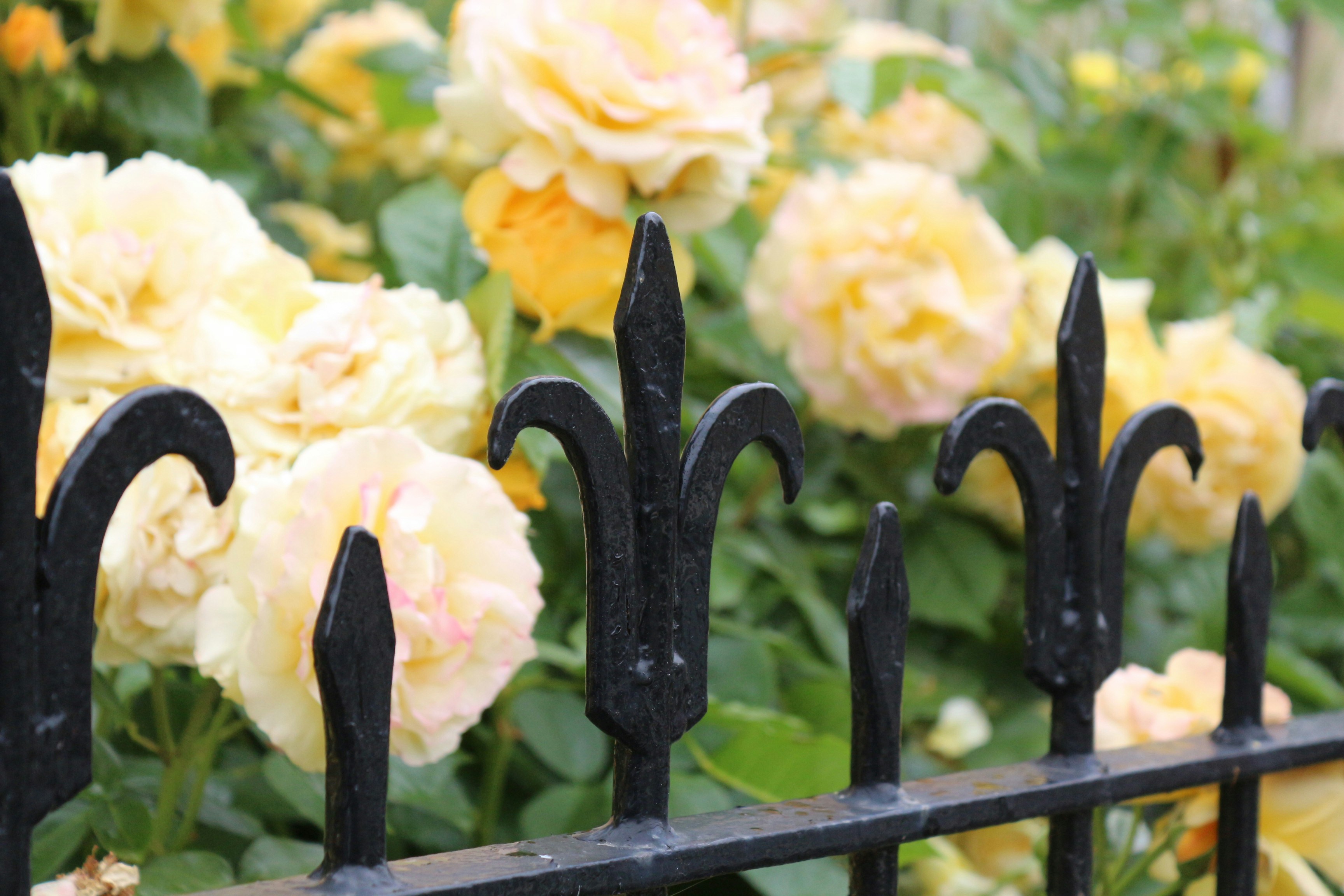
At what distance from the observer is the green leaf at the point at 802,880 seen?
68cm

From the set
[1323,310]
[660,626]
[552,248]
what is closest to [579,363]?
[552,248]

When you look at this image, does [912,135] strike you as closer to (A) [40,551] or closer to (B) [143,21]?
(B) [143,21]

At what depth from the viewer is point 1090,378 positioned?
637 mm

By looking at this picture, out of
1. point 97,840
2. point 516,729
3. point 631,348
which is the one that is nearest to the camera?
point 631,348

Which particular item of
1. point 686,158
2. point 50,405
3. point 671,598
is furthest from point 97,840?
point 686,158

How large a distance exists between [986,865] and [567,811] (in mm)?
502

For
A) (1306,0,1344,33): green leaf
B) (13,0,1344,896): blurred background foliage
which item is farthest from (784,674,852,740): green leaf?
(1306,0,1344,33): green leaf

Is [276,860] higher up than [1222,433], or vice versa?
[1222,433]

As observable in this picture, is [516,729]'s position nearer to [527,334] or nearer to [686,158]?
[527,334]

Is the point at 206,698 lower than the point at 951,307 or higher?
lower

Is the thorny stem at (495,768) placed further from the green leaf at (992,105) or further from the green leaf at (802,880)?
the green leaf at (992,105)

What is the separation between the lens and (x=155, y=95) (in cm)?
96

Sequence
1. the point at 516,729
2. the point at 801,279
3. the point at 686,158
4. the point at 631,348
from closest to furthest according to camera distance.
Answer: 1. the point at 631,348
2. the point at 686,158
3. the point at 516,729
4. the point at 801,279

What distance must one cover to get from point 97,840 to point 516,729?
314 mm
